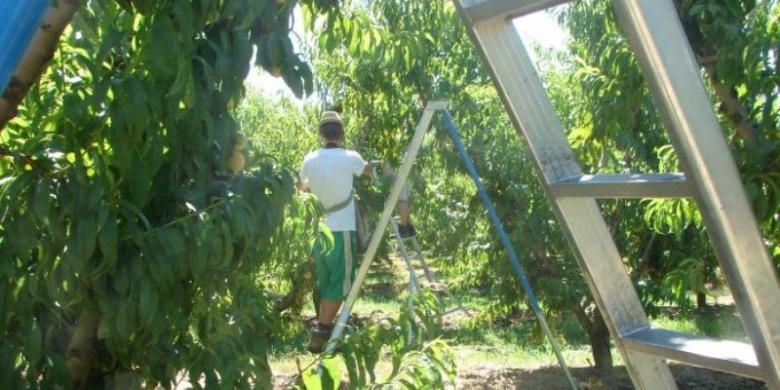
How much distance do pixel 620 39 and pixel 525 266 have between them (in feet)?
8.65

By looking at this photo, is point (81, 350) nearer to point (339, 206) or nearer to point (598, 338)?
point (339, 206)

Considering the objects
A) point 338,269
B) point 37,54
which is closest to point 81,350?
point 37,54

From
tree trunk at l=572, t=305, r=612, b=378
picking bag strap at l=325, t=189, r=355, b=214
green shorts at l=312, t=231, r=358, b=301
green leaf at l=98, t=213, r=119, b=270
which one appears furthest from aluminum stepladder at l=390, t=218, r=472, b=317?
green leaf at l=98, t=213, r=119, b=270

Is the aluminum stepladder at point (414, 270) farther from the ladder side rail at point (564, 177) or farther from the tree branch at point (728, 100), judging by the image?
the ladder side rail at point (564, 177)

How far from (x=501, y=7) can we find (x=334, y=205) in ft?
11.9

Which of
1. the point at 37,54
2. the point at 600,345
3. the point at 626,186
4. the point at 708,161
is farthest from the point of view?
the point at 600,345

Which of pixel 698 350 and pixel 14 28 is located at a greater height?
pixel 14 28

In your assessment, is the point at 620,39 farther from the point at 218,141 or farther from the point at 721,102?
the point at 218,141

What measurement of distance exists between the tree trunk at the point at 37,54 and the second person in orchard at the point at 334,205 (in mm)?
3818

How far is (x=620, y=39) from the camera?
354cm

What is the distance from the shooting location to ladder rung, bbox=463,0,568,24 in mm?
1666

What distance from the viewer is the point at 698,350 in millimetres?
1673

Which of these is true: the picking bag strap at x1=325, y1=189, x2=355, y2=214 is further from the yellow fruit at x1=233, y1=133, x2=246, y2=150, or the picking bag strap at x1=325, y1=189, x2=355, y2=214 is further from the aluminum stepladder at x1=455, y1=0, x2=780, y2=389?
the aluminum stepladder at x1=455, y1=0, x2=780, y2=389

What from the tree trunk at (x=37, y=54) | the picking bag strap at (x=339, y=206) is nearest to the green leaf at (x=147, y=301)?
the tree trunk at (x=37, y=54)
